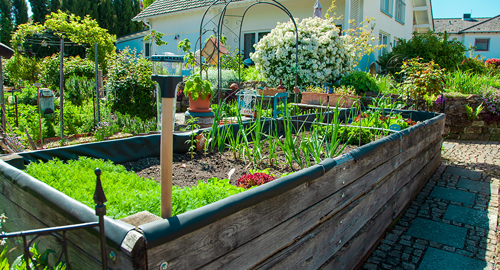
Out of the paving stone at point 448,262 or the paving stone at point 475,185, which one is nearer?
the paving stone at point 448,262

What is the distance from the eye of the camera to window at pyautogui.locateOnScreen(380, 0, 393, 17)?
1231 cm

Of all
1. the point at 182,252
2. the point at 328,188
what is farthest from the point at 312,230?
the point at 182,252

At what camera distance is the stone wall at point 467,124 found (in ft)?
23.3

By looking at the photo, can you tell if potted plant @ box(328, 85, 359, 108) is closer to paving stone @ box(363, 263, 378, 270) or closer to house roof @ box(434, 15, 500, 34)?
paving stone @ box(363, 263, 378, 270)

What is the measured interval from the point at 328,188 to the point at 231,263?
83 centimetres

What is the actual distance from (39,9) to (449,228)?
2461 centimetres

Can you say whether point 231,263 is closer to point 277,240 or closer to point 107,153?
point 277,240

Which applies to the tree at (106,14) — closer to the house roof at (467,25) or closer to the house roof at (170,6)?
the house roof at (170,6)

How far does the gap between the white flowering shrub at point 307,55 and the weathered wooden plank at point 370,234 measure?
518cm

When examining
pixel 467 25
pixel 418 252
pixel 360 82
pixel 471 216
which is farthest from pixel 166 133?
pixel 467 25

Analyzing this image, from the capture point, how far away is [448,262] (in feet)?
8.36

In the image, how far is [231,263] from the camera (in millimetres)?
1270

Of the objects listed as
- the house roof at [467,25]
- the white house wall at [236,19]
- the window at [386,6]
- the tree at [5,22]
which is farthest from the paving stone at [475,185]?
the house roof at [467,25]

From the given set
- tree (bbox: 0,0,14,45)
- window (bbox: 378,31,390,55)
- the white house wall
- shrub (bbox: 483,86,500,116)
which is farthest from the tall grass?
tree (bbox: 0,0,14,45)
